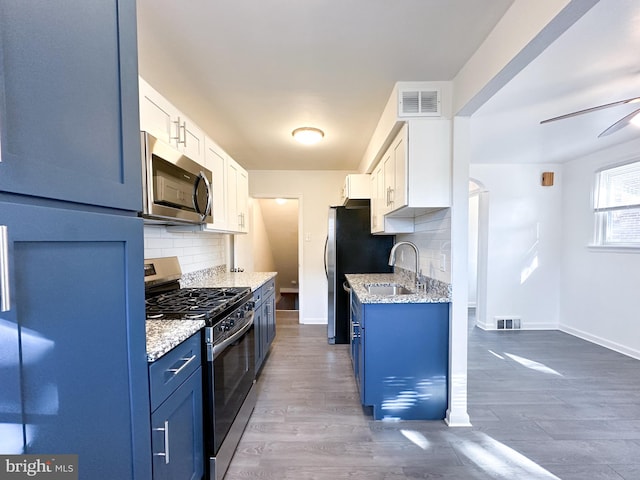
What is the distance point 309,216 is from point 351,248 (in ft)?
4.12

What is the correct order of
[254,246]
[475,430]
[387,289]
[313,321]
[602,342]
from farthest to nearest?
[254,246] → [313,321] → [602,342] → [387,289] → [475,430]

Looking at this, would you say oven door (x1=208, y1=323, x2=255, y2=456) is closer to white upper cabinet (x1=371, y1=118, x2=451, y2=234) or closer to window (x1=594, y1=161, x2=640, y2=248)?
white upper cabinet (x1=371, y1=118, x2=451, y2=234)

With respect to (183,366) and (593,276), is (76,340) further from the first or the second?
(593,276)

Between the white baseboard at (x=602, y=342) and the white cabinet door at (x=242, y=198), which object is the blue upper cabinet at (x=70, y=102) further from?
the white baseboard at (x=602, y=342)

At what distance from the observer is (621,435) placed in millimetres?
1843

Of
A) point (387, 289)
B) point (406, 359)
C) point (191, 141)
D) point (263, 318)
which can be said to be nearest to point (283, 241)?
point (263, 318)

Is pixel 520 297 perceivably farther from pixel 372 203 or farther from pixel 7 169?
pixel 7 169

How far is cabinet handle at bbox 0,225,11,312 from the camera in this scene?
476mm

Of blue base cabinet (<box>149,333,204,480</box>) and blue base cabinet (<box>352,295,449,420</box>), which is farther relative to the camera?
blue base cabinet (<box>352,295,449,420</box>)

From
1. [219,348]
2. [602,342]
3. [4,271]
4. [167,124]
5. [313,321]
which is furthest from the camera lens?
[313,321]

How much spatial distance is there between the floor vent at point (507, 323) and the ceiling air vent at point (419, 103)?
135 inches

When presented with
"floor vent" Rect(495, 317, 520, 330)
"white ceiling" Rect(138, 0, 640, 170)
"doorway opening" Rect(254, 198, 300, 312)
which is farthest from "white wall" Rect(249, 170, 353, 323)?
"floor vent" Rect(495, 317, 520, 330)

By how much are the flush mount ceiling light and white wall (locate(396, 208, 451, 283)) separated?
4.44ft

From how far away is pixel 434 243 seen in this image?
231cm
